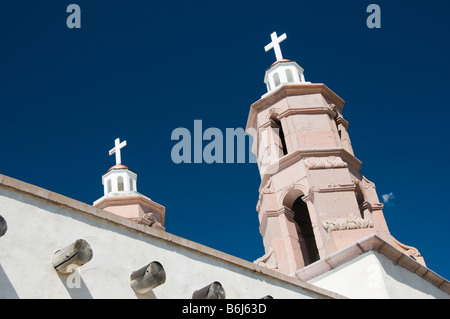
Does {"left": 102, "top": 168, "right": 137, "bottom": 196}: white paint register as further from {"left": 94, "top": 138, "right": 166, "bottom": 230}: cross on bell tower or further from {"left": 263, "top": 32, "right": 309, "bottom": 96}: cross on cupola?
{"left": 263, "top": 32, "right": 309, "bottom": 96}: cross on cupola

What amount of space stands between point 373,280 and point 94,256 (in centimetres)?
547

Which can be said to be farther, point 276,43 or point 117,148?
point 117,148

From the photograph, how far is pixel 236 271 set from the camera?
8.08 m

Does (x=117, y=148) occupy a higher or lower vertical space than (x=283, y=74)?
higher

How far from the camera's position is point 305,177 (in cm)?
1274

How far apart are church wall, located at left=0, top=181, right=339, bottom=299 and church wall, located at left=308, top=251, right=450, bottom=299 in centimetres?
260

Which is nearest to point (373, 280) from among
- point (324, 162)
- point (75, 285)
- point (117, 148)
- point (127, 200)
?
point (324, 162)

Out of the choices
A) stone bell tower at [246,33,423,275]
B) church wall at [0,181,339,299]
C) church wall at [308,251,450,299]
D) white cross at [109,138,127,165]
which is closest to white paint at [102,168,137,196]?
white cross at [109,138,127,165]

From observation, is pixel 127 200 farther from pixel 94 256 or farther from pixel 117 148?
pixel 94 256

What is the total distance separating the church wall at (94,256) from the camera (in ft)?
18.7

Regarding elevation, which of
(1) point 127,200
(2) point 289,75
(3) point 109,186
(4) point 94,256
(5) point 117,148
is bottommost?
(4) point 94,256

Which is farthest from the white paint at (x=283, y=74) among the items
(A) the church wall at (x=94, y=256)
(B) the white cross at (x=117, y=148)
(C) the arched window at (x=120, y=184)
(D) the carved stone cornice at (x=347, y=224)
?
(B) the white cross at (x=117, y=148)
